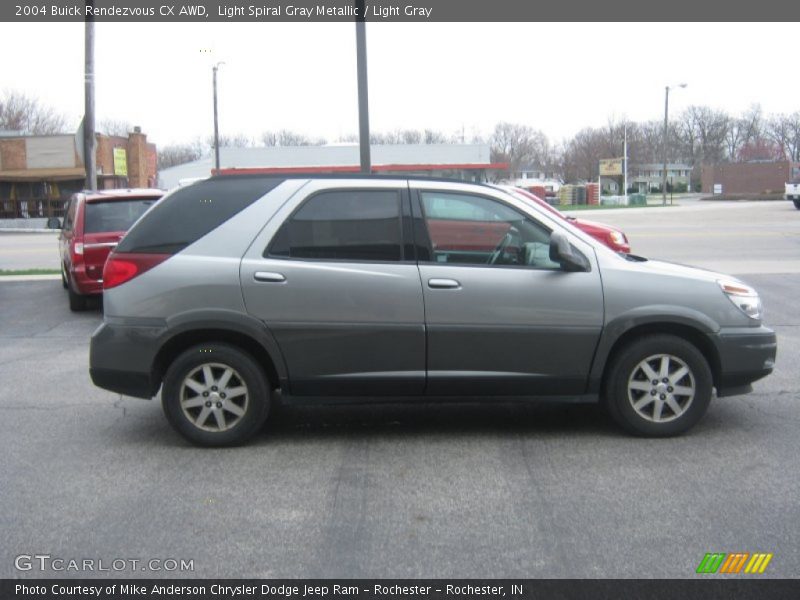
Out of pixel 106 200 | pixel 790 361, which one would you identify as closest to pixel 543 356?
pixel 790 361

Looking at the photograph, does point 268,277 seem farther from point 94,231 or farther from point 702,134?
point 702,134

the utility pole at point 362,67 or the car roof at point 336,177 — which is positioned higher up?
the utility pole at point 362,67

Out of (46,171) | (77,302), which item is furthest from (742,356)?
(46,171)

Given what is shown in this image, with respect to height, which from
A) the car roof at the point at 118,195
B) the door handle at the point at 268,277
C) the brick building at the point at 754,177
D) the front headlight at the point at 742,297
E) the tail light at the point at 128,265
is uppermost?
the brick building at the point at 754,177

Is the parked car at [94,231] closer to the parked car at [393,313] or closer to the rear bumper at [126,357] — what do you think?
the rear bumper at [126,357]

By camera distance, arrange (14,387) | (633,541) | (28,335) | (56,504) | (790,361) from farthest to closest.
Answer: (28,335)
(790,361)
(14,387)
(56,504)
(633,541)

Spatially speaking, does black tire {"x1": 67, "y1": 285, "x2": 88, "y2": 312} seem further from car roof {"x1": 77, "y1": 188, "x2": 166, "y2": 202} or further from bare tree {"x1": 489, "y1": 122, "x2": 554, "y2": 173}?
bare tree {"x1": 489, "y1": 122, "x2": 554, "y2": 173}

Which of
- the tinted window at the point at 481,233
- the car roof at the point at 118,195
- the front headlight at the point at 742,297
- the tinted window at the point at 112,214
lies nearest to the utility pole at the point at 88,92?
the car roof at the point at 118,195

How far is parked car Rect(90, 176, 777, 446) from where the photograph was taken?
19.3ft

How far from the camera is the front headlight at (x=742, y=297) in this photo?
6.08m

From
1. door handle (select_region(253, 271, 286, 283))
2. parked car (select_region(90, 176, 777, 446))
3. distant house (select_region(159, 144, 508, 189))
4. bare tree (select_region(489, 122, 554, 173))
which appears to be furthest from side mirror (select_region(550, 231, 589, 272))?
bare tree (select_region(489, 122, 554, 173))

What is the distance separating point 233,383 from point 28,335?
238 inches

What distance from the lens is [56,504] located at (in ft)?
16.3
